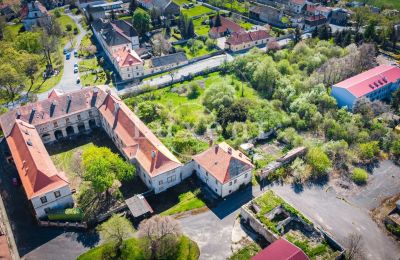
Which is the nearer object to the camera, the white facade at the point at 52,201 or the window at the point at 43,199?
the white facade at the point at 52,201

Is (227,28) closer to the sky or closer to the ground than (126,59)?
closer to the ground

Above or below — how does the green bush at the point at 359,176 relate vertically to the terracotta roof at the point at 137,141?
below

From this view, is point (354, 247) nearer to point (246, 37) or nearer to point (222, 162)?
point (222, 162)

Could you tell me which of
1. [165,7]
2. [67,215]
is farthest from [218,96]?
[165,7]

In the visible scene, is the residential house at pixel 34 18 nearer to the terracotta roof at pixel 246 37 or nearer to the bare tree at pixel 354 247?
the terracotta roof at pixel 246 37

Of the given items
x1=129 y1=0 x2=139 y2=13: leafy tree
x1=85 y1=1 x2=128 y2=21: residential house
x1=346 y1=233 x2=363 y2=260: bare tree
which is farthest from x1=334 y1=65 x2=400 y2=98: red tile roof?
x1=129 y1=0 x2=139 y2=13: leafy tree

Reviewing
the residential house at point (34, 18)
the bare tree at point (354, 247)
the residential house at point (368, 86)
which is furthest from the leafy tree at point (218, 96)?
the residential house at point (34, 18)
